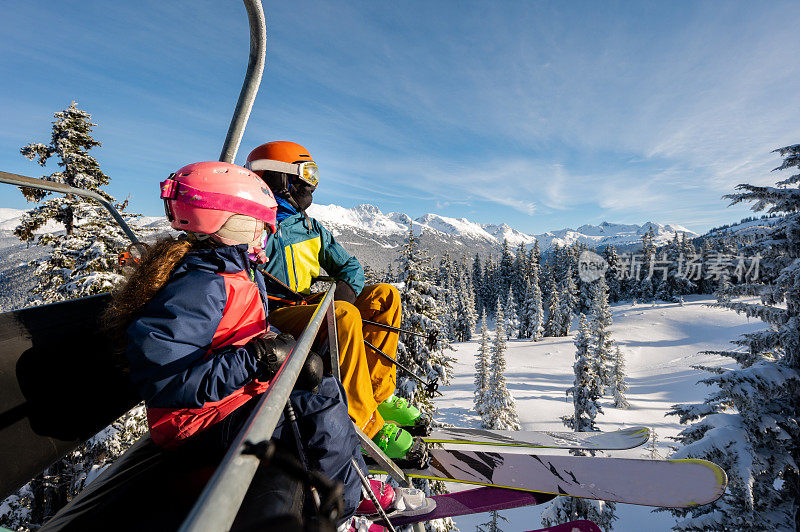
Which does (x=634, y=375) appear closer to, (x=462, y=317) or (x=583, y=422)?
(x=462, y=317)

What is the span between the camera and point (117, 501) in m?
2.00

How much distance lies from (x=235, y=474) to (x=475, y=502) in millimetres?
4541

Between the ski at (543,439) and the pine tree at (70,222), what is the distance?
8578 millimetres

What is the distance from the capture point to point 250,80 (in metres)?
2.58

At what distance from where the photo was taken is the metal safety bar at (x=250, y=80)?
2273 millimetres

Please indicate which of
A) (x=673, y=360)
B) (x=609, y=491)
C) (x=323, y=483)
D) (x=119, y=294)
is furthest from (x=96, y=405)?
(x=673, y=360)

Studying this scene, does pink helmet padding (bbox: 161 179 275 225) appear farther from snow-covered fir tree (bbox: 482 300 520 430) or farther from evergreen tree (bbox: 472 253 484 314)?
evergreen tree (bbox: 472 253 484 314)

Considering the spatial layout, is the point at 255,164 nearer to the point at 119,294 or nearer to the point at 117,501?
the point at 119,294

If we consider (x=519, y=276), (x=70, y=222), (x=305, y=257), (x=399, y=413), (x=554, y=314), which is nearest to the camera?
(x=305, y=257)

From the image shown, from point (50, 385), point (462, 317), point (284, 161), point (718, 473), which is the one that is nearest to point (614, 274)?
point (462, 317)

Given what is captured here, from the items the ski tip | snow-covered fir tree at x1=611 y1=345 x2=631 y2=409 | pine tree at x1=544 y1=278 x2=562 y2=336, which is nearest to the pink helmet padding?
the ski tip

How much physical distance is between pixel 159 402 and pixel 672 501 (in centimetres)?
584

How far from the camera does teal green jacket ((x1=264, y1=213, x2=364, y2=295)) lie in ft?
12.0

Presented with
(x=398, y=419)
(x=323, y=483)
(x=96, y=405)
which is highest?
(x=323, y=483)
